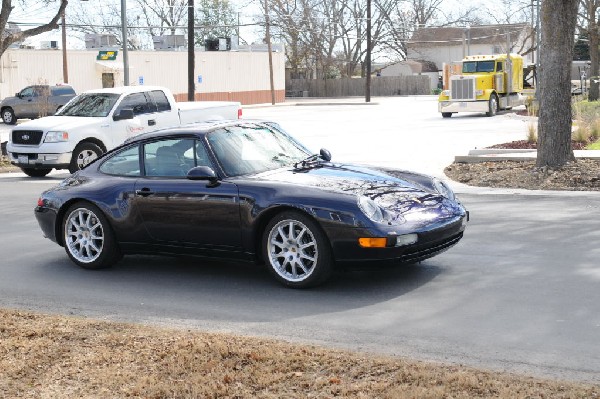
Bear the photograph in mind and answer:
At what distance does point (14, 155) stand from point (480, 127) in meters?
17.9

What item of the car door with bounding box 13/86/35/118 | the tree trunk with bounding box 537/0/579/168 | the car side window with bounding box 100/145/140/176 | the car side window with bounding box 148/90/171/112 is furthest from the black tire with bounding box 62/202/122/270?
the car door with bounding box 13/86/35/118

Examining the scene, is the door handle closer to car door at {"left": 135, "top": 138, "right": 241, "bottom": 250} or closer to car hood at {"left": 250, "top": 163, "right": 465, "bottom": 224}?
car door at {"left": 135, "top": 138, "right": 241, "bottom": 250}

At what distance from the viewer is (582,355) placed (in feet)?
18.7

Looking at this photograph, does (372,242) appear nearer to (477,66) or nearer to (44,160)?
(44,160)

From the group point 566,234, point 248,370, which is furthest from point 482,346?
point 566,234

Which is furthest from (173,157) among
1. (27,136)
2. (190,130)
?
(27,136)

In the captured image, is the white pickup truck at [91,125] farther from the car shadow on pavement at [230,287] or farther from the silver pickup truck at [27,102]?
the silver pickup truck at [27,102]

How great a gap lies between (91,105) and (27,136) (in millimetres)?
1482

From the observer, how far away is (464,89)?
1535 inches

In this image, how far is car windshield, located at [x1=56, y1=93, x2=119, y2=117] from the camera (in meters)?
18.9

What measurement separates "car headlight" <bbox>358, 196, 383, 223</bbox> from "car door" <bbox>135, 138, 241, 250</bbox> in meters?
1.15

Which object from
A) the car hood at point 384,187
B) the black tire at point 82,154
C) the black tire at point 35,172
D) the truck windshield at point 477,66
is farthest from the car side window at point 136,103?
the truck windshield at point 477,66

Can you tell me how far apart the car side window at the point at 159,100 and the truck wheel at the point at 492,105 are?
2205 centimetres

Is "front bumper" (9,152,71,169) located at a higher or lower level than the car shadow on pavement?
higher
